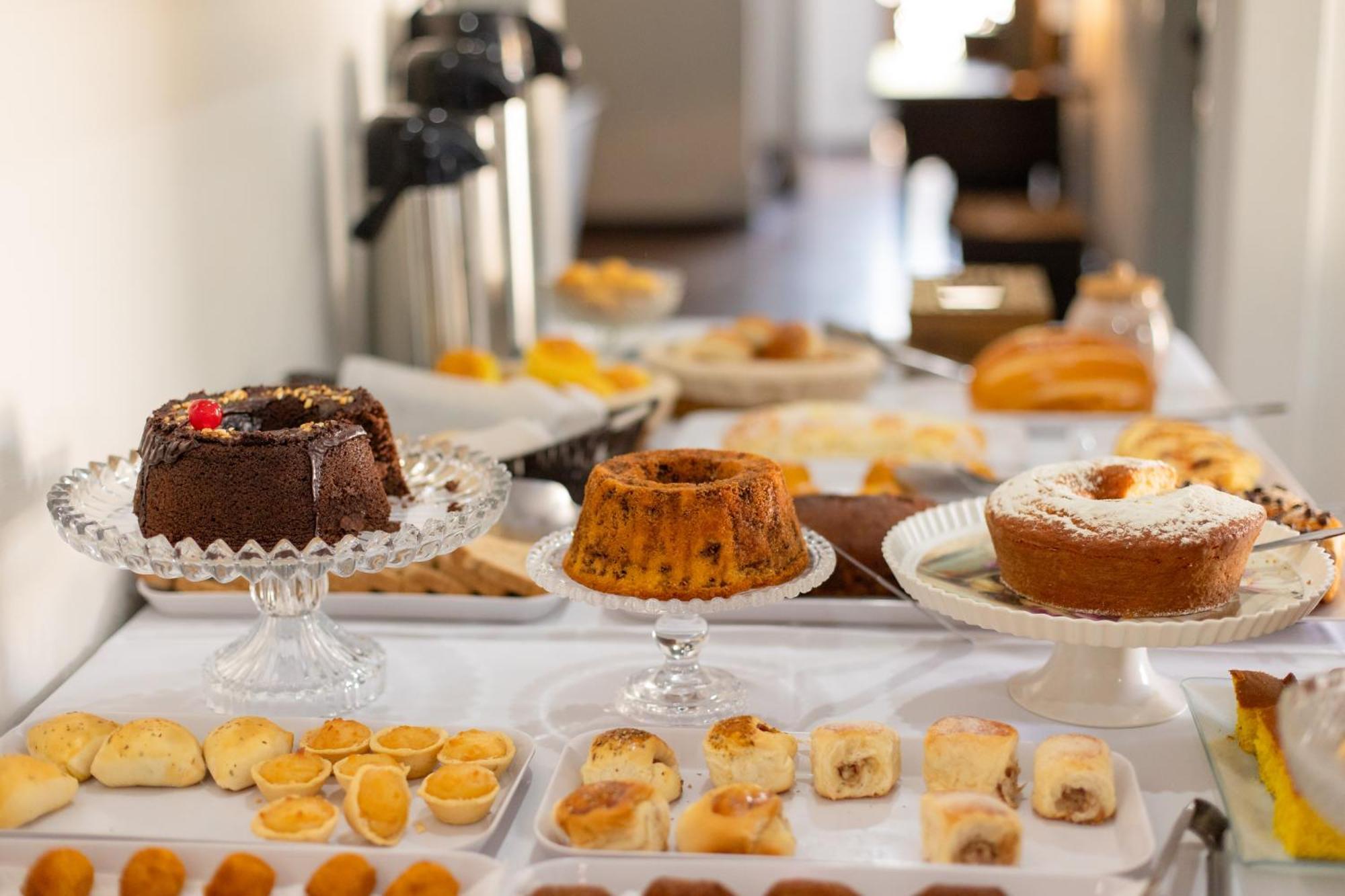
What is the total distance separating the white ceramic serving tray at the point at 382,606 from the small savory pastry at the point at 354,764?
32 cm

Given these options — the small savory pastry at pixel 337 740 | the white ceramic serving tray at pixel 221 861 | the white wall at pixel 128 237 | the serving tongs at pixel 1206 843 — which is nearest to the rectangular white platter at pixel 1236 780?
the serving tongs at pixel 1206 843

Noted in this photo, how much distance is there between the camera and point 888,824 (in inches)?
33.6

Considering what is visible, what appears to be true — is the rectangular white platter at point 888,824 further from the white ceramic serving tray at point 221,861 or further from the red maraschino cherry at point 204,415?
the red maraschino cherry at point 204,415

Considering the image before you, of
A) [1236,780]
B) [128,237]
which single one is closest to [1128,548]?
[1236,780]

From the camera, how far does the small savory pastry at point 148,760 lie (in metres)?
0.90

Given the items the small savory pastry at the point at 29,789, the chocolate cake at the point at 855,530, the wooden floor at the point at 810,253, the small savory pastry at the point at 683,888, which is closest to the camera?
the small savory pastry at the point at 683,888

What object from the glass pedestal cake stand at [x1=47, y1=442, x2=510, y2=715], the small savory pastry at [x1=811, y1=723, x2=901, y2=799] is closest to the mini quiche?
the glass pedestal cake stand at [x1=47, y1=442, x2=510, y2=715]

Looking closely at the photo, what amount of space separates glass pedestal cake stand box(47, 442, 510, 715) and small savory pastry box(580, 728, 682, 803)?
197mm

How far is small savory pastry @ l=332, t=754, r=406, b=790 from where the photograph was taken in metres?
0.85

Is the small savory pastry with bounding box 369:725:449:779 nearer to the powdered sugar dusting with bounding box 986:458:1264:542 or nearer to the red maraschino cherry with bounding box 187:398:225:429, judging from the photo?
the red maraschino cherry with bounding box 187:398:225:429

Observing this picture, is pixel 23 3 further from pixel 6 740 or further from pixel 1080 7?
pixel 1080 7

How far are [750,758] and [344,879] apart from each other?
0.80 ft

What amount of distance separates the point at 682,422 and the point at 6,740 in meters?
1.04

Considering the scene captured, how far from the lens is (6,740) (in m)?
0.94
